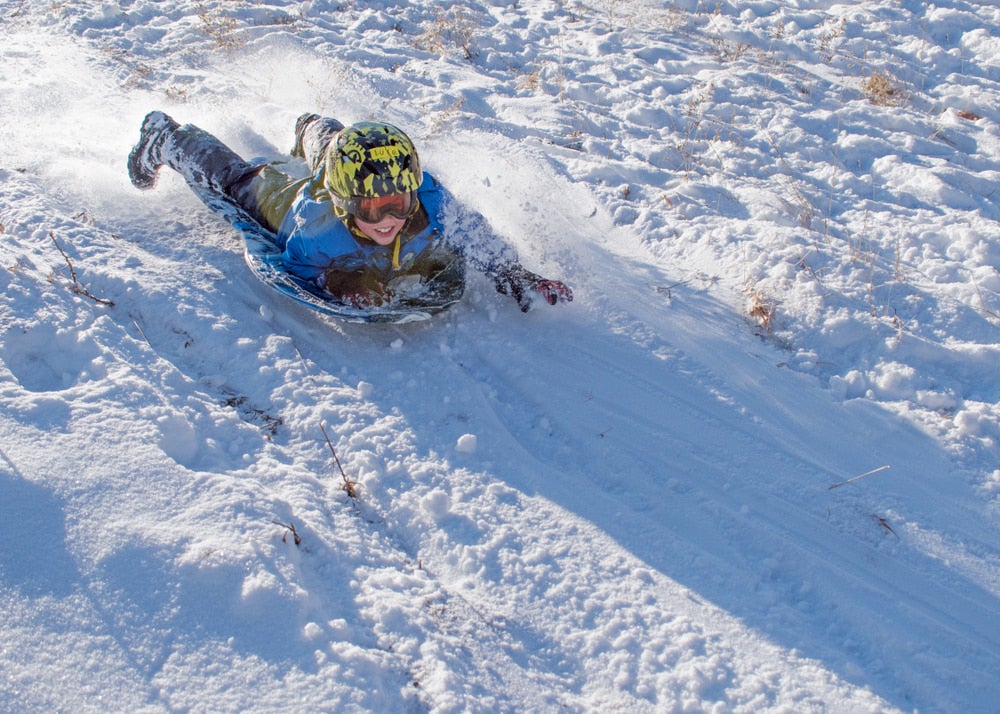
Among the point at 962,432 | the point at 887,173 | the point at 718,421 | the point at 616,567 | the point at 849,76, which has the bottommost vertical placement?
the point at 616,567

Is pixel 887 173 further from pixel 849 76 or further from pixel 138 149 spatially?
pixel 138 149

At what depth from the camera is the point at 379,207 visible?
135 inches

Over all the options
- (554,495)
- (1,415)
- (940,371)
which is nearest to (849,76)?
(940,371)

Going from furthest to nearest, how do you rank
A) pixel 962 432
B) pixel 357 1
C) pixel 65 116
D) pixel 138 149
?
pixel 357 1 → pixel 65 116 → pixel 138 149 → pixel 962 432

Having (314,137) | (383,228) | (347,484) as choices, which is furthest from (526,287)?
(314,137)

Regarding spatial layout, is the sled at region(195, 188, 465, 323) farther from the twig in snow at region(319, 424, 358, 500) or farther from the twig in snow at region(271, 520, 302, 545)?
the twig in snow at region(271, 520, 302, 545)

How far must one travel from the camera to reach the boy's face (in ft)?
11.4

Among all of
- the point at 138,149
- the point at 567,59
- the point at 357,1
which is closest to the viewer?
the point at 138,149

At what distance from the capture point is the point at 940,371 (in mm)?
3238

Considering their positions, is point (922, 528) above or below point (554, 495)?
above

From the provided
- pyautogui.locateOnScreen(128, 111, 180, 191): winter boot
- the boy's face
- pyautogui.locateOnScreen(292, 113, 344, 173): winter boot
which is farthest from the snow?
pyautogui.locateOnScreen(292, 113, 344, 173): winter boot

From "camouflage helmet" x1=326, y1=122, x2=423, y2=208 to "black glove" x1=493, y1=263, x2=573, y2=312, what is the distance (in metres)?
0.62

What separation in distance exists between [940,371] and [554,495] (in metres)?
1.86

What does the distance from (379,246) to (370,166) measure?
486 mm
